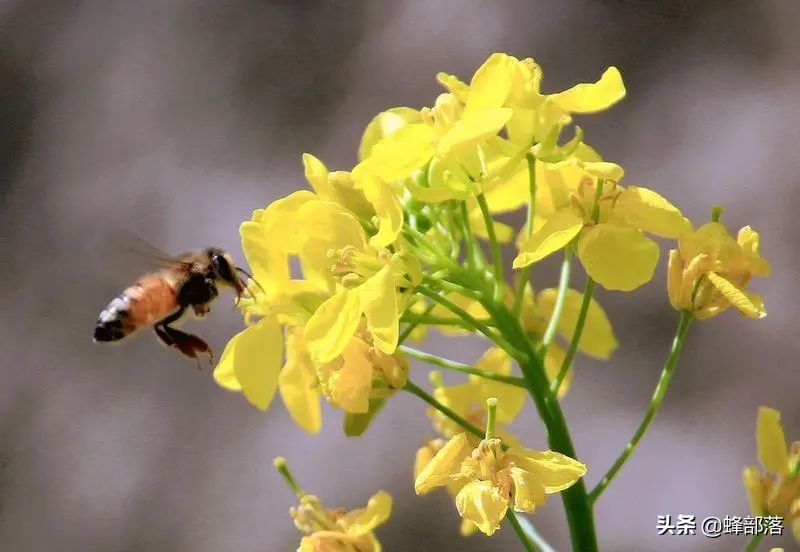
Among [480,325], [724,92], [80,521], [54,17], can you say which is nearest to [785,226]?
[724,92]

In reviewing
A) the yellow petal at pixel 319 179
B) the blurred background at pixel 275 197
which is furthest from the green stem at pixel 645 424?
the blurred background at pixel 275 197

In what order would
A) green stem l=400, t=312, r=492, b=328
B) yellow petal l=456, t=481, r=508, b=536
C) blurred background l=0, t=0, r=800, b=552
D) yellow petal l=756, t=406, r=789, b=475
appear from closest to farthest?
yellow petal l=456, t=481, r=508, b=536 < green stem l=400, t=312, r=492, b=328 < yellow petal l=756, t=406, r=789, b=475 < blurred background l=0, t=0, r=800, b=552

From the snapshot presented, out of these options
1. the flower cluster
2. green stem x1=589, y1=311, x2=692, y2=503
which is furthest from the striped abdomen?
green stem x1=589, y1=311, x2=692, y2=503

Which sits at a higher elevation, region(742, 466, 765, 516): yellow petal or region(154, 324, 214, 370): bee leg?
region(154, 324, 214, 370): bee leg

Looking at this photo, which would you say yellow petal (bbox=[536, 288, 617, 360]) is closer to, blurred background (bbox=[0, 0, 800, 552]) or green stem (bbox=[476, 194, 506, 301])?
green stem (bbox=[476, 194, 506, 301])

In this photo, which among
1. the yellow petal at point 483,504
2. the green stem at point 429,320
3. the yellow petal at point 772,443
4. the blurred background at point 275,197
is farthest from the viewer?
the blurred background at point 275,197

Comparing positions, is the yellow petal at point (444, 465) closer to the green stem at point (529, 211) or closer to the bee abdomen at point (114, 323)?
the green stem at point (529, 211)

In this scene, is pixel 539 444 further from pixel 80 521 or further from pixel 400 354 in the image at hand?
pixel 400 354
